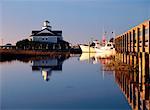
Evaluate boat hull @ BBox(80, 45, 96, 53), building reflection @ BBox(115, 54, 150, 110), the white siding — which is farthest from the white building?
building reflection @ BBox(115, 54, 150, 110)

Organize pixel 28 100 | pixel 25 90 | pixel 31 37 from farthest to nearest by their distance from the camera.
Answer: pixel 31 37
pixel 25 90
pixel 28 100

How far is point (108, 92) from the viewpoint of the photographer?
1343cm

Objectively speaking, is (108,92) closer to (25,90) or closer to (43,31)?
(25,90)

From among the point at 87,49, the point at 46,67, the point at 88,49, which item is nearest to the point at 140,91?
the point at 46,67

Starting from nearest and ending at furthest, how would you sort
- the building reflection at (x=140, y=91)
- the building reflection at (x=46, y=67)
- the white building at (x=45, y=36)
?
1. the building reflection at (x=140, y=91)
2. the building reflection at (x=46, y=67)
3. the white building at (x=45, y=36)

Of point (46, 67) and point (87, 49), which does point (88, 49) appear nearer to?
point (87, 49)

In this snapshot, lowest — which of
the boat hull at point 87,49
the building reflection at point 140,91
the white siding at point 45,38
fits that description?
the building reflection at point 140,91

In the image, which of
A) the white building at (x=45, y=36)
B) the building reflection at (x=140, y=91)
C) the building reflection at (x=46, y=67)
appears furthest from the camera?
the white building at (x=45, y=36)

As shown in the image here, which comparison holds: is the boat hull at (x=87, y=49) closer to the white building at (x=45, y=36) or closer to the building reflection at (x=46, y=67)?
the white building at (x=45, y=36)

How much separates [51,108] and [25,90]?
14.4 feet

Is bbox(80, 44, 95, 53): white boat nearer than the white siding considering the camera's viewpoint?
Yes

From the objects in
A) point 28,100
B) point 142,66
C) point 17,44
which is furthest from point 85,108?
point 17,44

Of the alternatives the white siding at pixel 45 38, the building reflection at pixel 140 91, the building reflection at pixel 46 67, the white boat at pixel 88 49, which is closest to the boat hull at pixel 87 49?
the white boat at pixel 88 49

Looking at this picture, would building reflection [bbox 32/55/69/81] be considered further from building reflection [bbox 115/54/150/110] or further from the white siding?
the white siding
